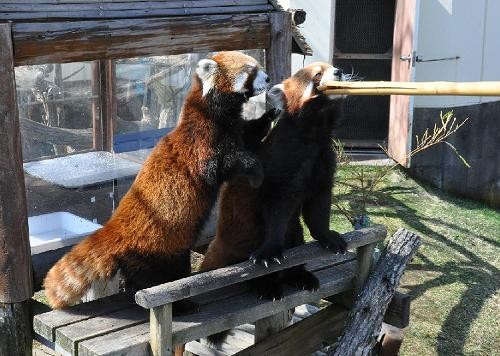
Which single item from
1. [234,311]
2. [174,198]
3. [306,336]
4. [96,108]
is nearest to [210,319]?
[234,311]

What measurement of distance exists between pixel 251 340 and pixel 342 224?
7.94ft

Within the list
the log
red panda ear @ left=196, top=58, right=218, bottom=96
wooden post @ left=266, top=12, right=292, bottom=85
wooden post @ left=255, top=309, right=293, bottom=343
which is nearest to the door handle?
wooden post @ left=266, top=12, right=292, bottom=85

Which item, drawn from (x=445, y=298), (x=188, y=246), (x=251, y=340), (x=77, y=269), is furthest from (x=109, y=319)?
(x=445, y=298)

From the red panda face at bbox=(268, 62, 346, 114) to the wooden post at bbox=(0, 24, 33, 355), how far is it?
1318mm

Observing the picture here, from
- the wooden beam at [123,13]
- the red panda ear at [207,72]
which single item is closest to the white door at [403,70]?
the wooden beam at [123,13]

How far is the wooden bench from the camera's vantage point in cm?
315

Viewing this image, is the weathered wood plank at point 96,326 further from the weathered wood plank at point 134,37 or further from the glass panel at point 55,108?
the glass panel at point 55,108

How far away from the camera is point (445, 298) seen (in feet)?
19.0

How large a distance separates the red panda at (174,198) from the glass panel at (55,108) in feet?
4.75

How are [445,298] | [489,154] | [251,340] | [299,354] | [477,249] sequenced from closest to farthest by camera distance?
[299,354]
[251,340]
[445,298]
[477,249]
[489,154]

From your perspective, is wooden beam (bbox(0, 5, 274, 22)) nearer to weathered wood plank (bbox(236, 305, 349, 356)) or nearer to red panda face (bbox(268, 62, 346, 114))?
red panda face (bbox(268, 62, 346, 114))

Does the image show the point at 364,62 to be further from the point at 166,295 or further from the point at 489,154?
the point at 166,295

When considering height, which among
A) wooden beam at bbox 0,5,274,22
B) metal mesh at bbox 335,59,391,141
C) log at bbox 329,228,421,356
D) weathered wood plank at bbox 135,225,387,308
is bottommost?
log at bbox 329,228,421,356

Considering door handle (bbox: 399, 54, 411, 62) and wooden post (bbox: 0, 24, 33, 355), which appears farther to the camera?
door handle (bbox: 399, 54, 411, 62)
